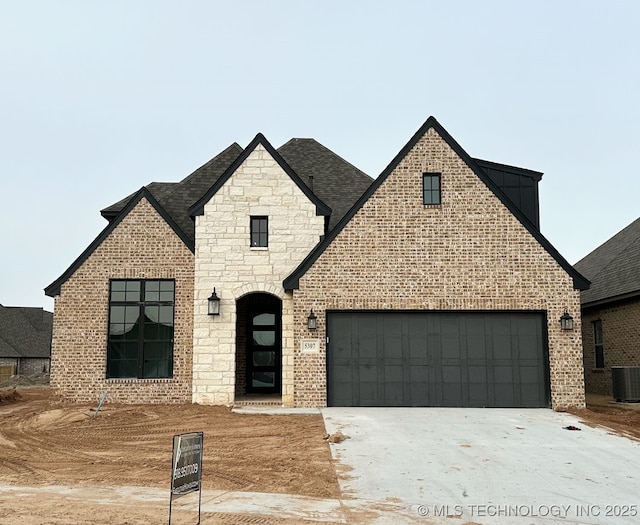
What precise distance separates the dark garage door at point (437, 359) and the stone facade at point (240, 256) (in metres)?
1.60

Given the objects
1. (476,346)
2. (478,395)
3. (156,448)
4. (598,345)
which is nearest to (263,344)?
(476,346)

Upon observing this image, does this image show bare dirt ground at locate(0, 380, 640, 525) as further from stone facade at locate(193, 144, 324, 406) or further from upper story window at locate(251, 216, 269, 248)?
upper story window at locate(251, 216, 269, 248)

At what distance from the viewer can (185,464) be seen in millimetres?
6547

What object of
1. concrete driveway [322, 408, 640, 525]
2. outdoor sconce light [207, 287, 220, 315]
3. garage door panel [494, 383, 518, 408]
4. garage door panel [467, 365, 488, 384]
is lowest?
concrete driveway [322, 408, 640, 525]

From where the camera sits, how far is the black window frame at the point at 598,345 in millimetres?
21970

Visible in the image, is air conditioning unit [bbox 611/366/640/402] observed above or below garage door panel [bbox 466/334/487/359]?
below

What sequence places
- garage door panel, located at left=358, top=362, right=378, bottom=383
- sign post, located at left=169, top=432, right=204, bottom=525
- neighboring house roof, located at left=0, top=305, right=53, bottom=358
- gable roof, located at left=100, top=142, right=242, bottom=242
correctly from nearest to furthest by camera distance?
sign post, located at left=169, top=432, right=204, bottom=525, garage door panel, located at left=358, top=362, right=378, bottom=383, gable roof, located at left=100, top=142, right=242, bottom=242, neighboring house roof, located at left=0, top=305, right=53, bottom=358

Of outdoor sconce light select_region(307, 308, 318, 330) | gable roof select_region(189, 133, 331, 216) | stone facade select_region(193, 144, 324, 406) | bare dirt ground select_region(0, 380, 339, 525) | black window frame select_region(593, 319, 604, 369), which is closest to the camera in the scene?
bare dirt ground select_region(0, 380, 339, 525)

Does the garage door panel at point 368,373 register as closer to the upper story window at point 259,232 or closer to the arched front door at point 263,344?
the arched front door at point 263,344

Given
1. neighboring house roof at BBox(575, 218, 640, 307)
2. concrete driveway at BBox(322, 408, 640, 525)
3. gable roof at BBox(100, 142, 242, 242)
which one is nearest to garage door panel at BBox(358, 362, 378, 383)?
concrete driveway at BBox(322, 408, 640, 525)

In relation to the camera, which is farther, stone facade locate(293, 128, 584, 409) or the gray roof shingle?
the gray roof shingle

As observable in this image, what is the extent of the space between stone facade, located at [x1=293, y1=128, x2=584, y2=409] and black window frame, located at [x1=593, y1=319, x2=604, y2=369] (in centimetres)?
686

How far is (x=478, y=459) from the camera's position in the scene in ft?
33.8

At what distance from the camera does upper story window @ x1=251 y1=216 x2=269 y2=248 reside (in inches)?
683
